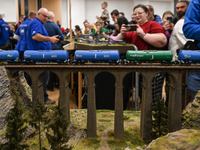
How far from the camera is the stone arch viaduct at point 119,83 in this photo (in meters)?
9.23

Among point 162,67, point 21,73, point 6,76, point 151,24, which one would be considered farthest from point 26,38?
point 162,67

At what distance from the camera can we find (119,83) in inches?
374

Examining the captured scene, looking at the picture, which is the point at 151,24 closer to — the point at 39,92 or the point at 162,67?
the point at 162,67

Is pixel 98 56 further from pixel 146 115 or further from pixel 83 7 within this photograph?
pixel 83 7

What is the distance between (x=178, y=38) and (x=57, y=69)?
6.38 m

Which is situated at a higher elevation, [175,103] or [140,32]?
[140,32]

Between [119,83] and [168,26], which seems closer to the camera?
[119,83]

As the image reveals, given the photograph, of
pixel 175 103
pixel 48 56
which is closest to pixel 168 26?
pixel 175 103

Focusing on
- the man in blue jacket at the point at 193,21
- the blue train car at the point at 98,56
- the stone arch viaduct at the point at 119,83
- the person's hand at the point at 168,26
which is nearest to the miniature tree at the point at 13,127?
the stone arch viaduct at the point at 119,83

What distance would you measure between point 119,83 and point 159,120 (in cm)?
234

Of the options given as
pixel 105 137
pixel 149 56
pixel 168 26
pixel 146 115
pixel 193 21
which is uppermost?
pixel 168 26

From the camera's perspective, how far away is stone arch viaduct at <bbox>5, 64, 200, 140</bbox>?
30.3 feet

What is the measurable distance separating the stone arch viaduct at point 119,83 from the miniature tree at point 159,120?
23 centimetres

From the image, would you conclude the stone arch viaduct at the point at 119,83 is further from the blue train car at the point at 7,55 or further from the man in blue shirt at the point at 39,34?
the man in blue shirt at the point at 39,34
